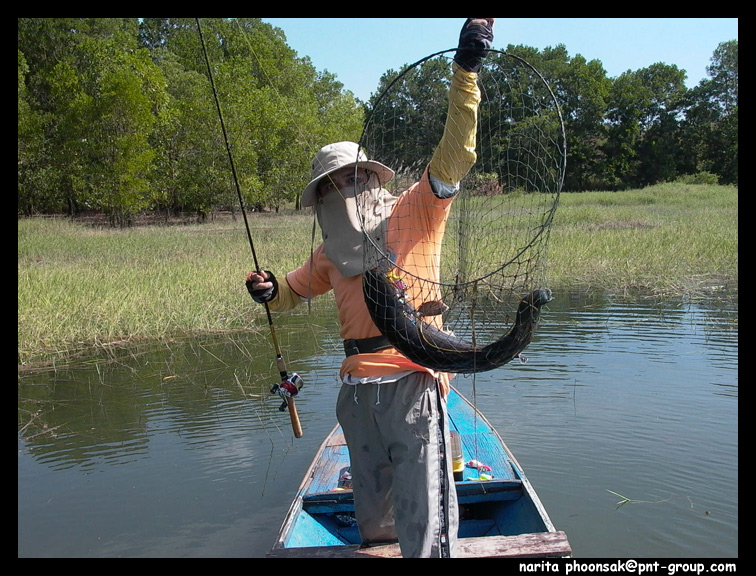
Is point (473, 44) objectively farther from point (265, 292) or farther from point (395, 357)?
point (265, 292)

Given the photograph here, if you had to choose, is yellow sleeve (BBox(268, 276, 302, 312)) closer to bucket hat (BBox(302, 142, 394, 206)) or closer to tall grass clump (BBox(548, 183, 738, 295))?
bucket hat (BBox(302, 142, 394, 206))

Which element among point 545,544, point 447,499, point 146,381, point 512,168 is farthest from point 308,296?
point 512,168

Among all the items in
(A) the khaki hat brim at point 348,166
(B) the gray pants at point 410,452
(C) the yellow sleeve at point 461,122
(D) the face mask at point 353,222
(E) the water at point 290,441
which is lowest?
(E) the water at point 290,441

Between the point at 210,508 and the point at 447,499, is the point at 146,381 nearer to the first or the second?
the point at 210,508

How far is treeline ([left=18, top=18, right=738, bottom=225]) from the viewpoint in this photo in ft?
93.3

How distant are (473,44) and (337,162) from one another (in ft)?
2.44

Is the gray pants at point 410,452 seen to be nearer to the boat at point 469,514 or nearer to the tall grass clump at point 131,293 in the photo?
the boat at point 469,514

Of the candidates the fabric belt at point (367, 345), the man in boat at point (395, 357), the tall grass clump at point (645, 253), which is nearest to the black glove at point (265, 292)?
the man in boat at point (395, 357)

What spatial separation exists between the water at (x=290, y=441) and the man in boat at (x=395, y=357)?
1.04 m

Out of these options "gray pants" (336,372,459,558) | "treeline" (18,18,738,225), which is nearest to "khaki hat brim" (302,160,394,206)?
"gray pants" (336,372,459,558)

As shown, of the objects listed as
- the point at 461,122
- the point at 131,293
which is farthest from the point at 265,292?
the point at 131,293

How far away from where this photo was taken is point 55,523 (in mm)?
4898

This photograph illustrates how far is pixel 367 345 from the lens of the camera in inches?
122

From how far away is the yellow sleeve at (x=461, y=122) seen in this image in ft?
9.29
